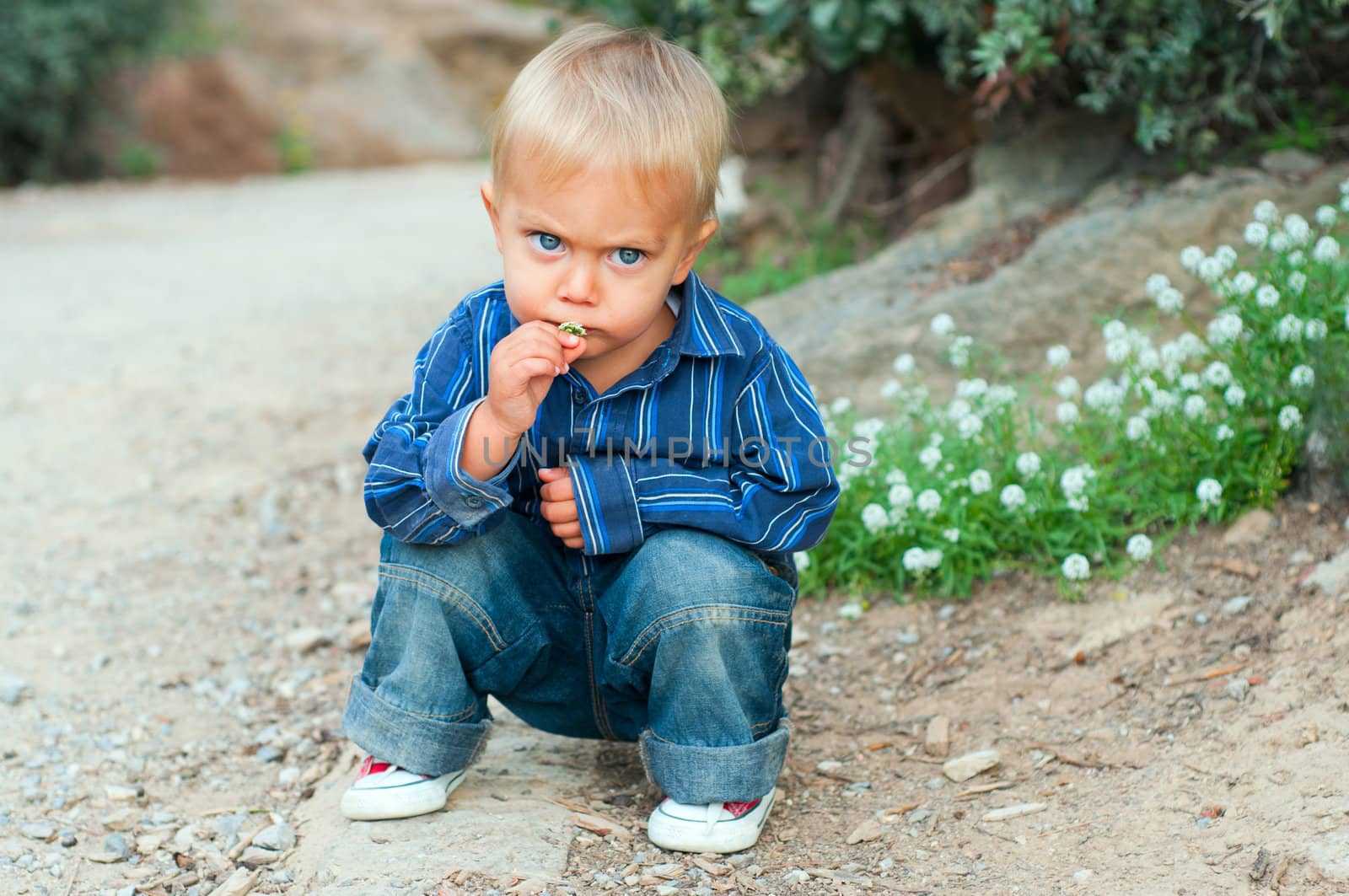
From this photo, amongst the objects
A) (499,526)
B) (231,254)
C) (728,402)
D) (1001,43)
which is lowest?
(231,254)

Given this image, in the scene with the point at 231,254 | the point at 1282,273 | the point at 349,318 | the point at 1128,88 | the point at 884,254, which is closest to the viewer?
the point at 1282,273

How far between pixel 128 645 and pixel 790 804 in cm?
171

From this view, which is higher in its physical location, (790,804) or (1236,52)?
(1236,52)

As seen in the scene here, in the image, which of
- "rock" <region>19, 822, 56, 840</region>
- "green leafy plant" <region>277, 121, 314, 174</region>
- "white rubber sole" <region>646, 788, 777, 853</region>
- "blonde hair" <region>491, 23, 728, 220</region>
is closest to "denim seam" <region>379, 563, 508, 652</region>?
"white rubber sole" <region>646, 788, 777, 853</region>

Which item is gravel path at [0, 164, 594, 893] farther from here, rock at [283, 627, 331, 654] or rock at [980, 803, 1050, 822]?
rock at [980, 803, 1050, 822]

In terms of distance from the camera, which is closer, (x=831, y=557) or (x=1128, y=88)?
(x=831, y=557)

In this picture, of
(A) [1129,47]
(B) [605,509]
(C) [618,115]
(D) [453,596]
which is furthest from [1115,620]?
(A) [1129,47]

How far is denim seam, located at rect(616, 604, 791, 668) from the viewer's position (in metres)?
2.07

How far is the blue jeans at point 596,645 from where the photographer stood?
210 centimetres

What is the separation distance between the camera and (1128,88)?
12.6 feet

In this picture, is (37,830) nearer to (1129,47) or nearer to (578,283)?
(578,283)

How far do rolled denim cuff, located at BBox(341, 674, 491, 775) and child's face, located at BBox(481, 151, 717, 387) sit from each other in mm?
684

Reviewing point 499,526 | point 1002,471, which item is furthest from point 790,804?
point 1002,471

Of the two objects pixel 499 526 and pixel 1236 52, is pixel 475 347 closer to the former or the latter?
pixel 499 526
